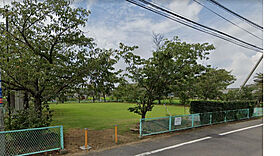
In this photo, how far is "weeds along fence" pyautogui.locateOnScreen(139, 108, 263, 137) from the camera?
→ 298 inches

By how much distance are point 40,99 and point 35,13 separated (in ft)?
10.8

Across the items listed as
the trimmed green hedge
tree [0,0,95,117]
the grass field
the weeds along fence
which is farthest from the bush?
tree [0,0,95,117]

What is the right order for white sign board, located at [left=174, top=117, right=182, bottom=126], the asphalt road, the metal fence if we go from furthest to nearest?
white sign board, located at [left=174, top=117, right=182, bottom=126] → the asphalt road → the metal fence

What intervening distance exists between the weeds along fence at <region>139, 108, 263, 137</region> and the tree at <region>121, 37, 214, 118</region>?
4.04ft

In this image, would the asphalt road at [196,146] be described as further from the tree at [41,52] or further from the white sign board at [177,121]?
the tree at [41,52]

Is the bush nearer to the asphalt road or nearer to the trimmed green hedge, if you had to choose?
the trimmed green hedge

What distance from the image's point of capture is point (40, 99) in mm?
6578

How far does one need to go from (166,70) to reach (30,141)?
6.20 metres

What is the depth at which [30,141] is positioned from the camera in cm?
525

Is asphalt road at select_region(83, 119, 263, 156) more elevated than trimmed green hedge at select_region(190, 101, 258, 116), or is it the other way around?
trimmed green hedge at select_region(190, 101, 258, 116)

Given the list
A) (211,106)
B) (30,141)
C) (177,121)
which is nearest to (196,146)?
(177,121)

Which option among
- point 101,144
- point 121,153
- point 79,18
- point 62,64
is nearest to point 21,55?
point 62,64

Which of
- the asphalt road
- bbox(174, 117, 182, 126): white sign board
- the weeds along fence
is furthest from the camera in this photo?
Answer: bbox(174, 117, 182, 126): white sign board

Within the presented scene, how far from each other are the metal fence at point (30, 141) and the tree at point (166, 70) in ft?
12.7
